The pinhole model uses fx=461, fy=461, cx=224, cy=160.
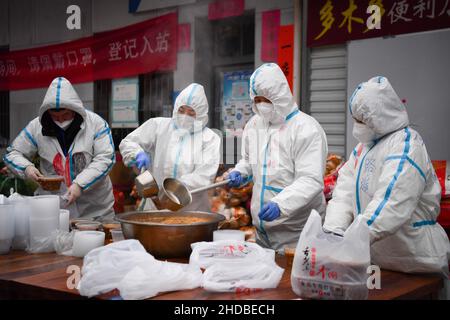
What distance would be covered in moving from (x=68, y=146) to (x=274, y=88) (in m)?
1.48

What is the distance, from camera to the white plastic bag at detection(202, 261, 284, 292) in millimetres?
1586

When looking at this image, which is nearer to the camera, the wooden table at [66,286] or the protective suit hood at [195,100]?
the wooden table at [66,286]

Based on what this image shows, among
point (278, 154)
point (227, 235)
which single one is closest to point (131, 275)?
point (227, 235)

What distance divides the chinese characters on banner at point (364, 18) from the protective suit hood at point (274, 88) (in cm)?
158

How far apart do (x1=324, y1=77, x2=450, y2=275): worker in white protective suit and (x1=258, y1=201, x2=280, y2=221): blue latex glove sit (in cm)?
26

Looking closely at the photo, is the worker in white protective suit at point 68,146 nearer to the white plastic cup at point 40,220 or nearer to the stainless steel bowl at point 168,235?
the white plastic cup at point 40,220

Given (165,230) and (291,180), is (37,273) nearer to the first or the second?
(165,230)

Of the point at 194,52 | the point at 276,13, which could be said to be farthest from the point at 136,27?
the point at 276,13

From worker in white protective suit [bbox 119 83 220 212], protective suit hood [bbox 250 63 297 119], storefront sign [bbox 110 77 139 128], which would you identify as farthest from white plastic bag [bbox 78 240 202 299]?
storefront sign [bbox 110 77 139 128]

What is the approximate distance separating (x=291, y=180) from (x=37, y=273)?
1436 millimetres

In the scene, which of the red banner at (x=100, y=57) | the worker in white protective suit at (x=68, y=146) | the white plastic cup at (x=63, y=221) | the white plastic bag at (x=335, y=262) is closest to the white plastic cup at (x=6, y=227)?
the white plastic cup at (x=63, y=221)

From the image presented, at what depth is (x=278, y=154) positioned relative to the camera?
8.71ft

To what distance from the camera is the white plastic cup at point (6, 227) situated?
213cm

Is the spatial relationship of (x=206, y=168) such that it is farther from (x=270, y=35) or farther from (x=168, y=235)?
(x=270, y=35)
